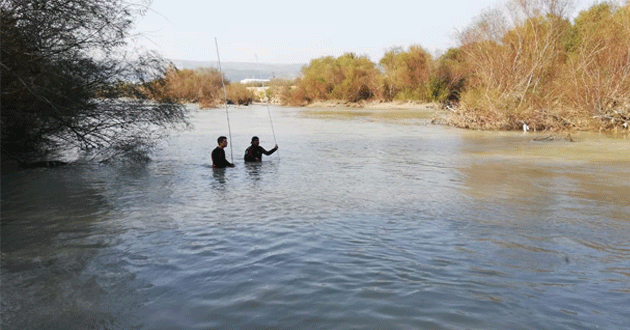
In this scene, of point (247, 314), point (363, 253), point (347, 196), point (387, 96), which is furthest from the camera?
point (387, 96)

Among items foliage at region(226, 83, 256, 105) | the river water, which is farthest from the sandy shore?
the river water

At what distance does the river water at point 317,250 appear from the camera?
5.05m

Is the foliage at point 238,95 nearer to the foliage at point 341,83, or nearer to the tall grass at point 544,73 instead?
the foliage at point 341,83

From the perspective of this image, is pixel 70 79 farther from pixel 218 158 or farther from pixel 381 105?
pixel 381 105

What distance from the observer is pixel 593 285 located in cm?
568

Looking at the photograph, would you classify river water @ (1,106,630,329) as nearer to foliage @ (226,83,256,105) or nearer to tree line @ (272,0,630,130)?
tree line @ (272,0,630,130)

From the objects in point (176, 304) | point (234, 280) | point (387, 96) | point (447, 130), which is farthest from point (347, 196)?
point (387, 96)

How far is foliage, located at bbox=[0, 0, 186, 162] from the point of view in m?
9.78

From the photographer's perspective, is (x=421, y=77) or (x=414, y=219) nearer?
(x=414, y=219)

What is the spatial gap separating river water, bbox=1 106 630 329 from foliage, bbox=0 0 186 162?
1186mm

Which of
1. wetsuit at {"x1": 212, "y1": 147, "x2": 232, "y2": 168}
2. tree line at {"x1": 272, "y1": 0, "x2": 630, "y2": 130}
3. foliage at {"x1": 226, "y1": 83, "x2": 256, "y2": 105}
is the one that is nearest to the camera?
wetsuit at {"x1": 212, "y1": 147, "x2": 232, "y2": 168}

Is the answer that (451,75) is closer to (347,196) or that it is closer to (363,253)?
(347,196)

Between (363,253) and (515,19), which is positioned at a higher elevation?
(515,19)

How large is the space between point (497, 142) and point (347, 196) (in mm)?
15079
